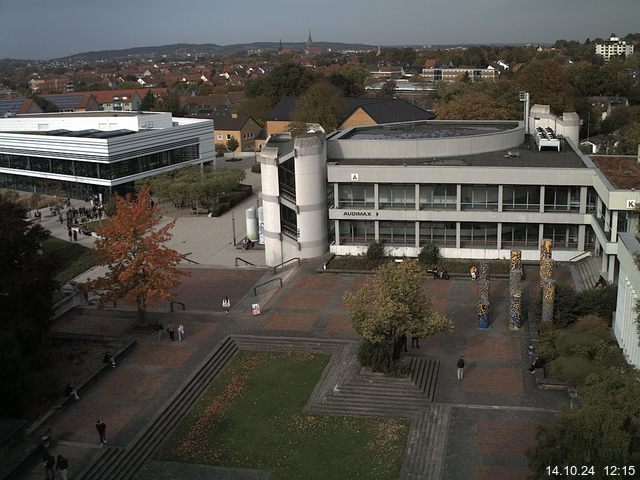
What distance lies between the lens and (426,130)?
5738cm

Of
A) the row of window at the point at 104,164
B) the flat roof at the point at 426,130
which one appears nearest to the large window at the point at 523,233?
the flat roof at the point at 426,130

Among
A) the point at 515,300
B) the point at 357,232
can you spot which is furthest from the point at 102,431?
the point at 357,232

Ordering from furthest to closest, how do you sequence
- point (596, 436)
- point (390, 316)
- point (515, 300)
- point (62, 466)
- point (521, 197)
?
point (521, 197)
point (515, 300)
point (390, 316)
point (62, 466)
point (596, 436)

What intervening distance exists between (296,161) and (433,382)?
20.0 m

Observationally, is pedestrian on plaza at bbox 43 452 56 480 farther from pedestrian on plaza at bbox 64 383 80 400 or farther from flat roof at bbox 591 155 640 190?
flat roof at bbox 591 155 640 190

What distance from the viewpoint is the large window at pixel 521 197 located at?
44.0m

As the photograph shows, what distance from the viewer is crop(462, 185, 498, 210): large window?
44.5 m

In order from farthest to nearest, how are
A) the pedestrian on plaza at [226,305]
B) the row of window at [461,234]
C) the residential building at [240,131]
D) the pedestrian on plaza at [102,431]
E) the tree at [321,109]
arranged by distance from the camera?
1. the residential building at [240,131]
2. the tree at [321,109]
3. the row of window at [461,234]
4. the pedestrian on plaza at [226,305]
5. the pedestrian on plaza at [102,431]

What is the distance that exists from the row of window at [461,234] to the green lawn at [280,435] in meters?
17.7

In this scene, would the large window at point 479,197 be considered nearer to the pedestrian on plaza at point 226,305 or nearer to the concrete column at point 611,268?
the concrete column at point 611,268

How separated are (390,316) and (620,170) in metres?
22.7

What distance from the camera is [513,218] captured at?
44062 mm

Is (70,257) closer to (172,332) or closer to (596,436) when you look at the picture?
(172,332)

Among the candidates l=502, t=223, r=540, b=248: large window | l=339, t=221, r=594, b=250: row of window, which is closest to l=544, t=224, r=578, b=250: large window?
l=339, t=221, r=594, b=250: row of window
